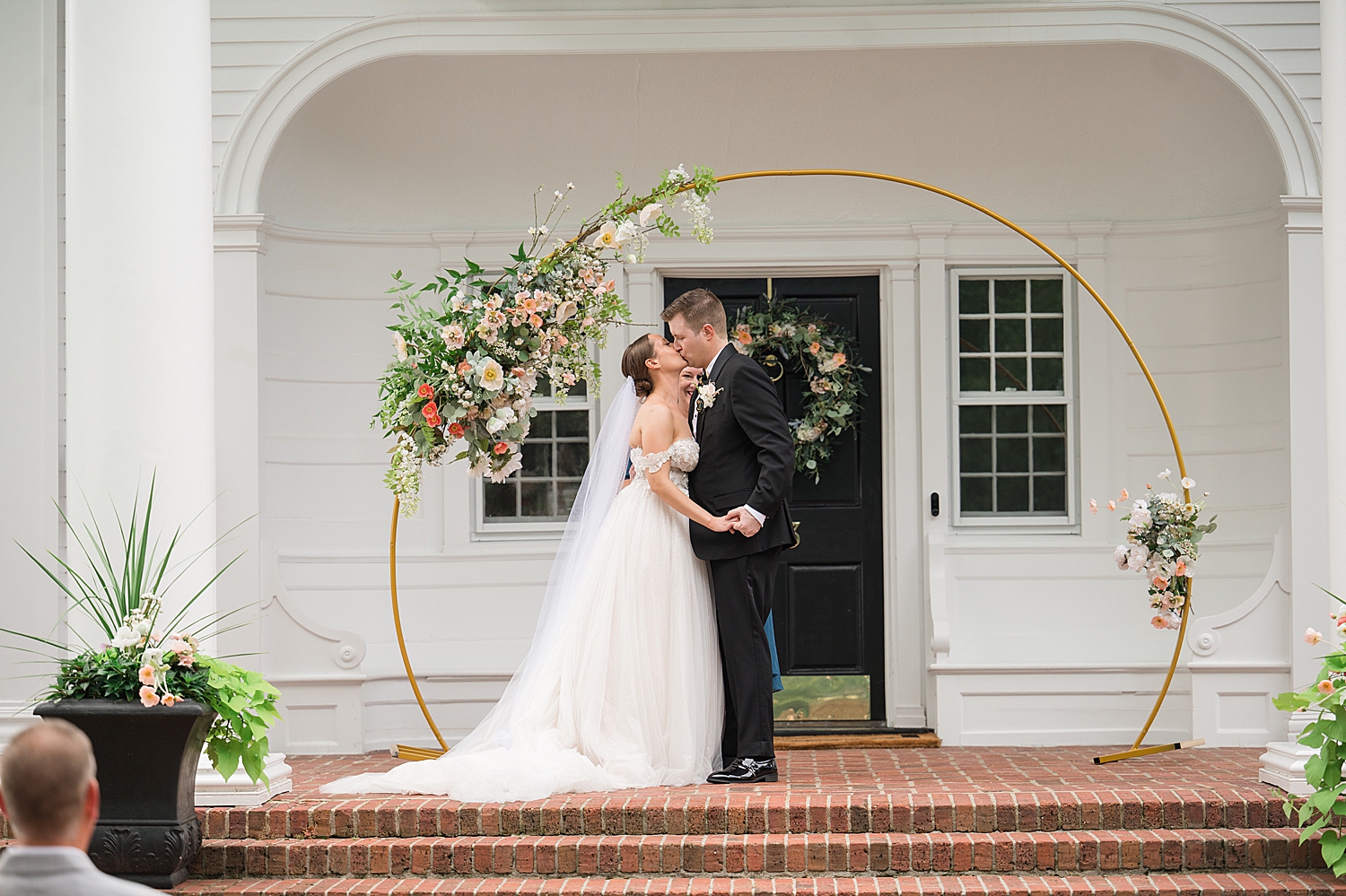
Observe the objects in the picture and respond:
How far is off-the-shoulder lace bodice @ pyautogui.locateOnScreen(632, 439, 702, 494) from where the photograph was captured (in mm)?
4969

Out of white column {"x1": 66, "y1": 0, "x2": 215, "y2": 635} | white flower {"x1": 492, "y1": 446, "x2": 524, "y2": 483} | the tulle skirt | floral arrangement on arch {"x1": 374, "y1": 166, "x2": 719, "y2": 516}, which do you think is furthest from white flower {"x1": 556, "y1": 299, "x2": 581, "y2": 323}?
white column {"x1": 66, "y1": 0, "x2": 215, "y2": 635}

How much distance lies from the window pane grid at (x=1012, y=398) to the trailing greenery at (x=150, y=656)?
14.1 ft

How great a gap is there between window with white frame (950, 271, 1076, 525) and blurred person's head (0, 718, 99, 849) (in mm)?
5738

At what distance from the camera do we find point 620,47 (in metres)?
6.07

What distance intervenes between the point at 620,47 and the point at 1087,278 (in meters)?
2.99

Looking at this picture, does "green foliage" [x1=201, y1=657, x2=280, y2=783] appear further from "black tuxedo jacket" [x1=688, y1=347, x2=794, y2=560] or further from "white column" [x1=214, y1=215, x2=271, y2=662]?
"white column" [x1=214, y1=215, x2=271, y2=662]

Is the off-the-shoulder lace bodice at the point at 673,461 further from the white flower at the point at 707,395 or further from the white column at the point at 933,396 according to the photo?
the white column at the point at 933,396

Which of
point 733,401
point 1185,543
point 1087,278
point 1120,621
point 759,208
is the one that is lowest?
point 1120,621

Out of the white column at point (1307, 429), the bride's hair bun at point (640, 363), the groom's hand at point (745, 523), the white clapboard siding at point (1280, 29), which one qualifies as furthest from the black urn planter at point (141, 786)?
the white clapboard siding at point (1280, 29)

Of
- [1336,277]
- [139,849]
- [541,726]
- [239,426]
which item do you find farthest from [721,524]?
[239,426]

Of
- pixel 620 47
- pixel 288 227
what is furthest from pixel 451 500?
pixel 620 47

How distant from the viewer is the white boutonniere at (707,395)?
16.3ft

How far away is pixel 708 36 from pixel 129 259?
9.99 ft

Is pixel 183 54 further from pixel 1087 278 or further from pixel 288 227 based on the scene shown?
pixel 1087 278
